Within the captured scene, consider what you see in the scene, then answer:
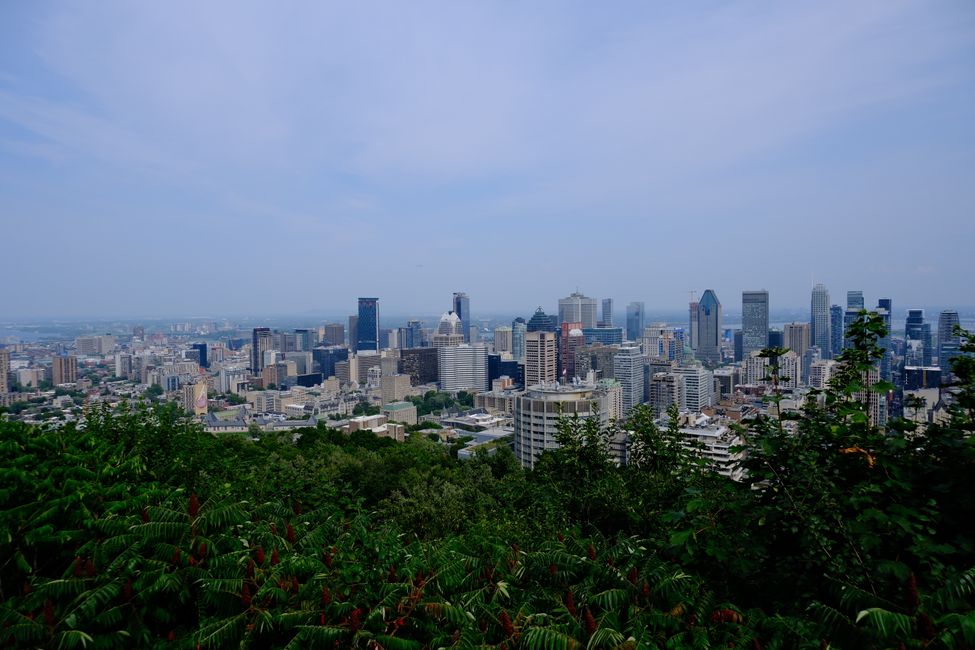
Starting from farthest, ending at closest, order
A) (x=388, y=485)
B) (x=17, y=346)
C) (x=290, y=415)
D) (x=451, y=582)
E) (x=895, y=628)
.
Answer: (x=17, y=346) < (x=290, y=415) < (x=388, y=485) < (x=451, y=582) < (x=895, y=628)

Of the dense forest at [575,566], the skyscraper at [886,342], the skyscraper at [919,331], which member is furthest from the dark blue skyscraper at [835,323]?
the dense forest at [575,566]

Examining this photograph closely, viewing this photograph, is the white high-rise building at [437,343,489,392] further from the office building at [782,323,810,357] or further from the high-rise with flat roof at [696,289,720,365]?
the office building at [782,323,810,357]

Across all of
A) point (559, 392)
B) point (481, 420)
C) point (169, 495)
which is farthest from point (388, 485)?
point (481, 420)

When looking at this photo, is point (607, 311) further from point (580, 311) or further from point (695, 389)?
point (695, 389)

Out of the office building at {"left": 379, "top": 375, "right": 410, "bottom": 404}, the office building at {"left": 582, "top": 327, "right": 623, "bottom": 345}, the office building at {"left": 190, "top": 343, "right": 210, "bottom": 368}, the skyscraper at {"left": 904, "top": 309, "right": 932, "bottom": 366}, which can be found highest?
the skyscraper at {"left": 904, "top": 309, "right": 932, "bottom": 366}

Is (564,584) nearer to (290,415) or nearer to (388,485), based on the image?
(388,485)

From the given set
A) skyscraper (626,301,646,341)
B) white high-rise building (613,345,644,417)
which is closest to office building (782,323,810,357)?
white high-rise building (613,345,644,417)
